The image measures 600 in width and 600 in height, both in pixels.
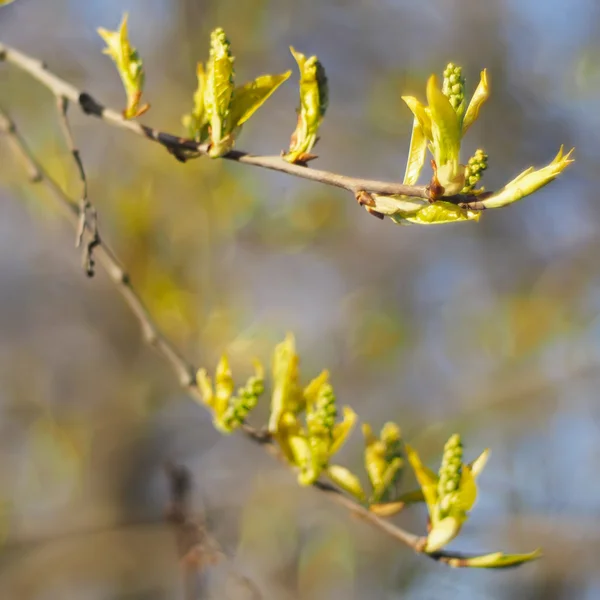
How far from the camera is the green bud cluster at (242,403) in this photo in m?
0.78

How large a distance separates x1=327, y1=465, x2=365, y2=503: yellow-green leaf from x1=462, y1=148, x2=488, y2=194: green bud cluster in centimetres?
38

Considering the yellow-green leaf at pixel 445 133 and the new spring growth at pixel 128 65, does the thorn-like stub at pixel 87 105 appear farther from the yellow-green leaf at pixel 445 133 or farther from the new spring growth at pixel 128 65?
the yellow-green leaf at pixel 445 133

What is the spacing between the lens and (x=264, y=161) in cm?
61

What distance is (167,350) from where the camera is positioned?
839 mm

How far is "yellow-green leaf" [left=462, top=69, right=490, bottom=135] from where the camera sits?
21.1 inches

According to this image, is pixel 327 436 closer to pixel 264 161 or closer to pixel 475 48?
pixel 264 161

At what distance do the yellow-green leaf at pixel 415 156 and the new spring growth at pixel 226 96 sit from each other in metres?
0.15

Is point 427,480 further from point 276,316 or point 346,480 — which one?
point 276,316

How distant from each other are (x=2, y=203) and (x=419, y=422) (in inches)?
83.6

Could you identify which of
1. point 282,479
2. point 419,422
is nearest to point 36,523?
point 282,479

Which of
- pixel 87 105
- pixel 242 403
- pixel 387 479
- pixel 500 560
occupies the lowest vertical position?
pixel 500 560

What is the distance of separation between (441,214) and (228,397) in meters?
0.38

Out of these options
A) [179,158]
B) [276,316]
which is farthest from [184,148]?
[276,316]

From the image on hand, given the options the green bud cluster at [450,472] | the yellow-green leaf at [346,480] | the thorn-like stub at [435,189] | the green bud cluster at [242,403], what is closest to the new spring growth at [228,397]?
the green bud cluster at [242,403]
